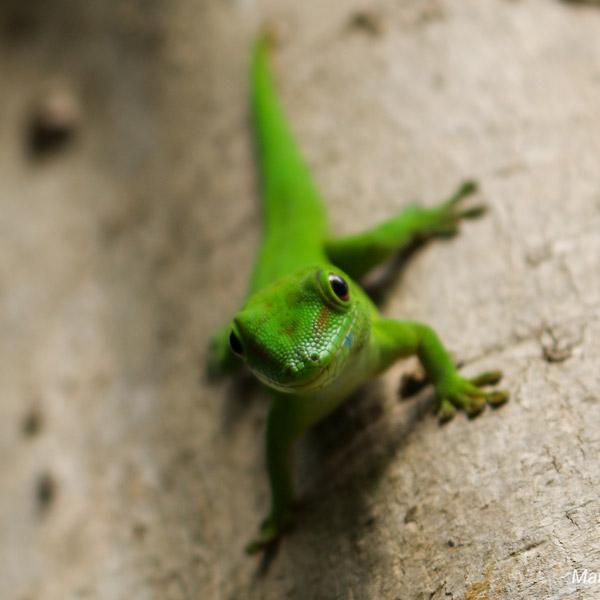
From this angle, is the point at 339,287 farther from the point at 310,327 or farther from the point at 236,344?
the point at 236,344

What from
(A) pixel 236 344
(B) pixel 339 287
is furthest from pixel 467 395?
(A) pixel 236 344

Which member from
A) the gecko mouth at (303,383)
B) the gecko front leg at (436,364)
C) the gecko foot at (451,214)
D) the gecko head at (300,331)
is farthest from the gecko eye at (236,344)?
the gecko foot at (451,214)

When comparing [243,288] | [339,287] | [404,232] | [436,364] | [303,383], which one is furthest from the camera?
[243,288]

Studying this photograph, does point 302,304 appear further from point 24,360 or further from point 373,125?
point 24,360

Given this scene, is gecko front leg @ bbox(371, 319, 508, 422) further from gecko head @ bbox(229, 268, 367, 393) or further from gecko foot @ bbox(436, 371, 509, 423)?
gecko head @ bbox(229, 268, 367, 393)

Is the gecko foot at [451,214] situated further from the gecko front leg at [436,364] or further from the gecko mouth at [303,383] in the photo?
the gecko mouth at [303,383]

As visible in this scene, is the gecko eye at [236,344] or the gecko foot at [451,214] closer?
the gecko eye at [236,344]

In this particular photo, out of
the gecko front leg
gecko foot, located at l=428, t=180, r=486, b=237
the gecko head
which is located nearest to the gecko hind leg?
gecko foot, located at l=428, t=180, r=486, b=237
